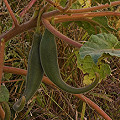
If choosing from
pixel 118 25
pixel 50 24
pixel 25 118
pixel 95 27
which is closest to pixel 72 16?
pixel 50 24

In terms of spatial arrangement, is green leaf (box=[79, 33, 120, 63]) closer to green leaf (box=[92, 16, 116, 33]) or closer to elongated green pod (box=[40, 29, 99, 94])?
elongated green pod (box=[40, 29, 99, 94])

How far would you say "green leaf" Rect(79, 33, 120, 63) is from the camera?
2.57 feet

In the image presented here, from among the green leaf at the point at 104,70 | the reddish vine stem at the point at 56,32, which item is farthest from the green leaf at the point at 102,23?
the reddish vine stem at the point at 56,32

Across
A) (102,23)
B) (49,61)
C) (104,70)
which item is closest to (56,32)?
(49,61)

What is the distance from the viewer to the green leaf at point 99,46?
2.57ft

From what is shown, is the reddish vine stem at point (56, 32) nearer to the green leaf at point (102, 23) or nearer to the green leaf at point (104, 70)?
the green leaf at point (104, 70)

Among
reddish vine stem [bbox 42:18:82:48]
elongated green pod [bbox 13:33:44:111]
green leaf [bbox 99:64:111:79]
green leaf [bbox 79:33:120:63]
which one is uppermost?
reddish vine stem [bbox 42:18:82:48]

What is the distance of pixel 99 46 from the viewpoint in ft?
2.77

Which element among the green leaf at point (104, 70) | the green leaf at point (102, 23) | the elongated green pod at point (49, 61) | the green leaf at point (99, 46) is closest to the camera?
the green leaf at point (99, 46)

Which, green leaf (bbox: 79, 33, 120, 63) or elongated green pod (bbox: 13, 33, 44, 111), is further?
elongated green pod (bbox: 13, 33, 44, 111)

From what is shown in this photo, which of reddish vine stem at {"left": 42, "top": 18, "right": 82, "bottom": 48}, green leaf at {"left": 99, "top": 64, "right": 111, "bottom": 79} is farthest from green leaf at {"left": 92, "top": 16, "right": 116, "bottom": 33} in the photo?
reddish vine stem at {"left": 42, "top": 18, "right": 82, "bottom": 48}

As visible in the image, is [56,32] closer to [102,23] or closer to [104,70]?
[104,70]

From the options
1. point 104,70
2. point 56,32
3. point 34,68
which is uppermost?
point 56,32

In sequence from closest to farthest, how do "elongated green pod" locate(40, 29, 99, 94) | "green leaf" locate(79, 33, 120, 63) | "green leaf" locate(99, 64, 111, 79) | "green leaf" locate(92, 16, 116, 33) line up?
"green leaf" locate(79, 33, 120, 63)
"elongated green pod" locate(40, 29, 99, 94)
"green leaf" locate(99, 64, 111, 79)
"green leaf" locate(92, 16, 116, 33)
